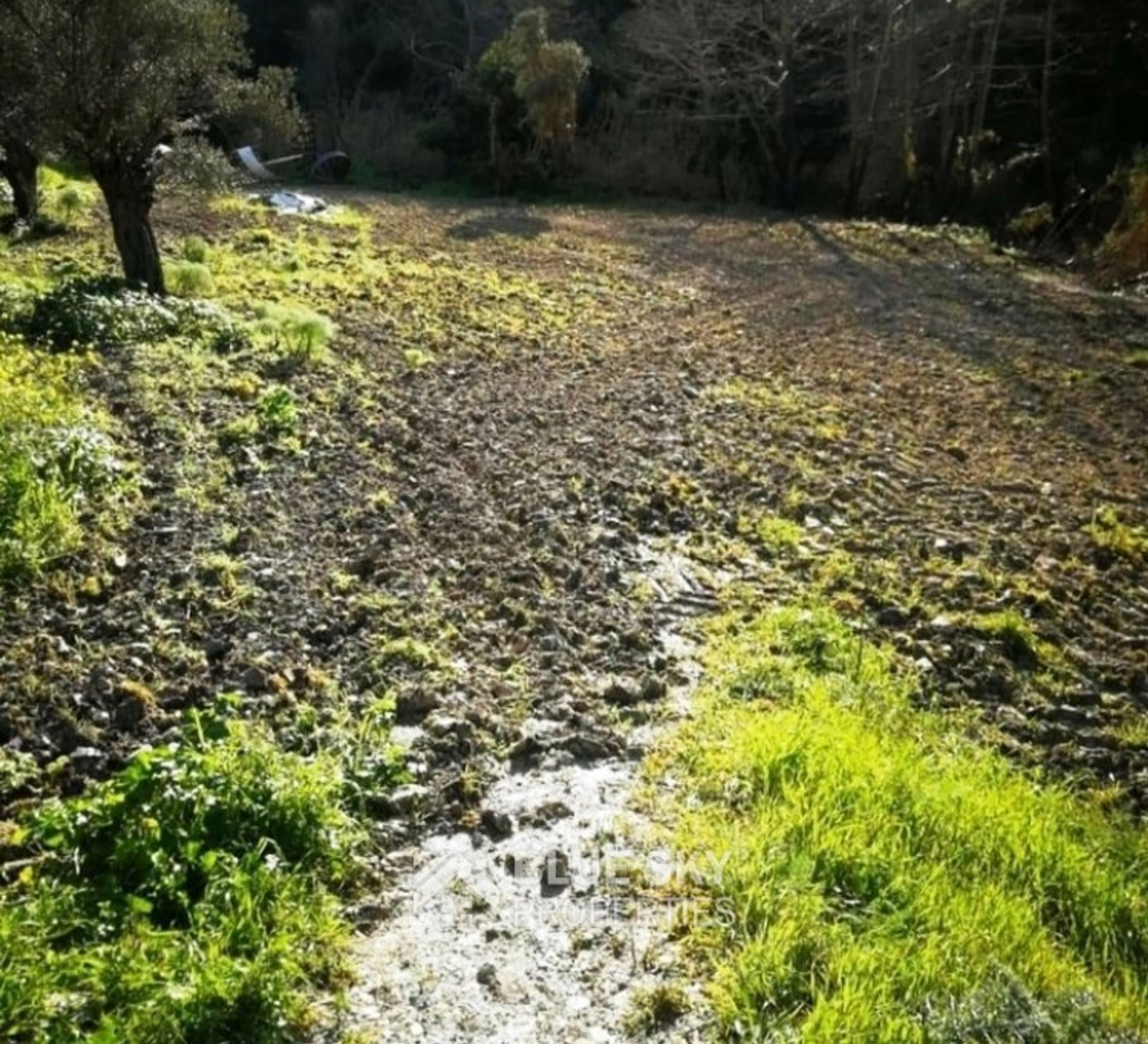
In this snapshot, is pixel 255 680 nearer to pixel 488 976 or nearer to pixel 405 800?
pixel 405 800

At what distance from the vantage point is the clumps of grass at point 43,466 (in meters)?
3.83

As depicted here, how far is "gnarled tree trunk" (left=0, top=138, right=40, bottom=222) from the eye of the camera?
949cm

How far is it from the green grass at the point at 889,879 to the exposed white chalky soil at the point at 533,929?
0.44ft

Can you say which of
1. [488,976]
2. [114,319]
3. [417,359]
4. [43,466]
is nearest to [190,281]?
[114,319]

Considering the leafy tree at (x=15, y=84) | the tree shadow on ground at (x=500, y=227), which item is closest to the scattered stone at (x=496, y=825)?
the leafy tree at (x=15, y=84)

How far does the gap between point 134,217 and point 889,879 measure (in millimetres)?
6542

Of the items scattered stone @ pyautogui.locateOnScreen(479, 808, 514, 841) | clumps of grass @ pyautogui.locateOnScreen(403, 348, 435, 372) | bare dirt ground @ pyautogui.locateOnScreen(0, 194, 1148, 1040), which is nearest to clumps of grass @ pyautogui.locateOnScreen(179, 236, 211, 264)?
bare dirt ground @ pyautogui.locateOnScreen(0, 194, 1148, 1040)

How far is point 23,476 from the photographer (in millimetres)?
4016

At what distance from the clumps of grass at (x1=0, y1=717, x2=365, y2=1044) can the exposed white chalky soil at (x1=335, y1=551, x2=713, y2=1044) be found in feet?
0.53

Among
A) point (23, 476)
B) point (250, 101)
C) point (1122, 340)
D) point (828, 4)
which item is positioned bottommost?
point (1122, 340)

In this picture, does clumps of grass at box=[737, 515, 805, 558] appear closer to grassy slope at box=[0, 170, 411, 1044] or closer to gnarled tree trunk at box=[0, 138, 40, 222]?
grassy slope at box=[0, 170, 411, 1044]

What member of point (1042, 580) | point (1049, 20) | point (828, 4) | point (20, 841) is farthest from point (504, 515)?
point (828, 4)

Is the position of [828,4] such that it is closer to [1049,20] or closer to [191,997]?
[1049,20]

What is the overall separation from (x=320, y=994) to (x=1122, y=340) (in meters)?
8.34
